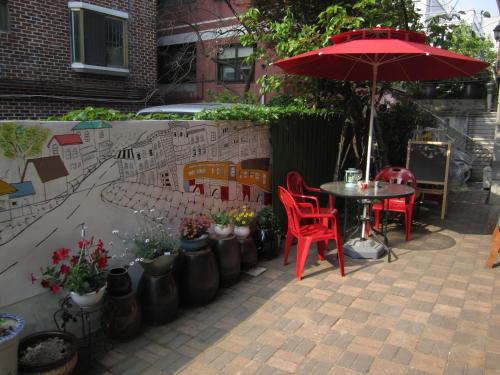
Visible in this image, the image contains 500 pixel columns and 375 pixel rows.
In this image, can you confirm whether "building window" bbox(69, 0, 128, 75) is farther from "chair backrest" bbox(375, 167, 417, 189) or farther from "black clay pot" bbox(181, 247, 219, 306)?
Result: "black clay pot" bbox(181, 247, 219, 306)

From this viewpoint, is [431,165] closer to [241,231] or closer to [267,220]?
[267,220]

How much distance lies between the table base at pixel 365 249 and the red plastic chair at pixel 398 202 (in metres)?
0.70

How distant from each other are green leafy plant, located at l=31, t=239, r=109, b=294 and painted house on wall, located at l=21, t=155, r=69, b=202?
0.40 m

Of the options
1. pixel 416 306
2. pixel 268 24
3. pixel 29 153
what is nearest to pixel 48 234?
pixel 29 153

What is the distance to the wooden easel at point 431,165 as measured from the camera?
6641 millimetres

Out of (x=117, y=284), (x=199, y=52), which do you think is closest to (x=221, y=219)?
(x=117, y=284)

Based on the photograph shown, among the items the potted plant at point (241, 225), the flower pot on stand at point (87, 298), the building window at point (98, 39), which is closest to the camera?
the flower pot on stand at point (87, 298)

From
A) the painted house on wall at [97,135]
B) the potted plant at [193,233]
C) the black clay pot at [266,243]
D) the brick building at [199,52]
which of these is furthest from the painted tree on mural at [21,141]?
the brick building at [199,52]

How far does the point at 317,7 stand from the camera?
22.0 ft

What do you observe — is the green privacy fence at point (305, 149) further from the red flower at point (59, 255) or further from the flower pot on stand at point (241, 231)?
the red flower at point (59, 255)

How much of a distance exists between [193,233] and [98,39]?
25.1 ft

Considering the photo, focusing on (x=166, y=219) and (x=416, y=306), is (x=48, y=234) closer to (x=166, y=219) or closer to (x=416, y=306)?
(x=166, y=219)

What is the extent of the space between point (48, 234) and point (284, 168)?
3.30 m

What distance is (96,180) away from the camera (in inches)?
127
